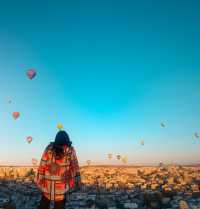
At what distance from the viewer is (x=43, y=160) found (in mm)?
6211

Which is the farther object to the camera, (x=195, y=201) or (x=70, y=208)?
(x=195, y=201)

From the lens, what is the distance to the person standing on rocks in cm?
612

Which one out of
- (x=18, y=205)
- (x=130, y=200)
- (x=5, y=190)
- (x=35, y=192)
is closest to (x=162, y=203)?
(x=130, y=200)

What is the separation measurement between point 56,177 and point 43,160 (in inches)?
17.7

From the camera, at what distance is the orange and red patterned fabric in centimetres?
613

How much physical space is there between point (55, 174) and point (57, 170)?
9cm

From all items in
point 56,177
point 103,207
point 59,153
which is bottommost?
point 103,207

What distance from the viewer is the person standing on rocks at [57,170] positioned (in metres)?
6.12

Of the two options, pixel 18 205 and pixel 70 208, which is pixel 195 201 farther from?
pixel 18 205

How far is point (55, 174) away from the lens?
614 cm

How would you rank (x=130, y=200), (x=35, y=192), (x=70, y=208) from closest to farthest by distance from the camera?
(x=70, y=208) → (x=130, y=200) → (x=35, y=192)

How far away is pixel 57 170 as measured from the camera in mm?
6152

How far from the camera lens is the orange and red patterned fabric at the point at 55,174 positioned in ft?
20.1

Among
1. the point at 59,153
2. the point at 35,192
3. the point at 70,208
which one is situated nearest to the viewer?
the point at 59,153
